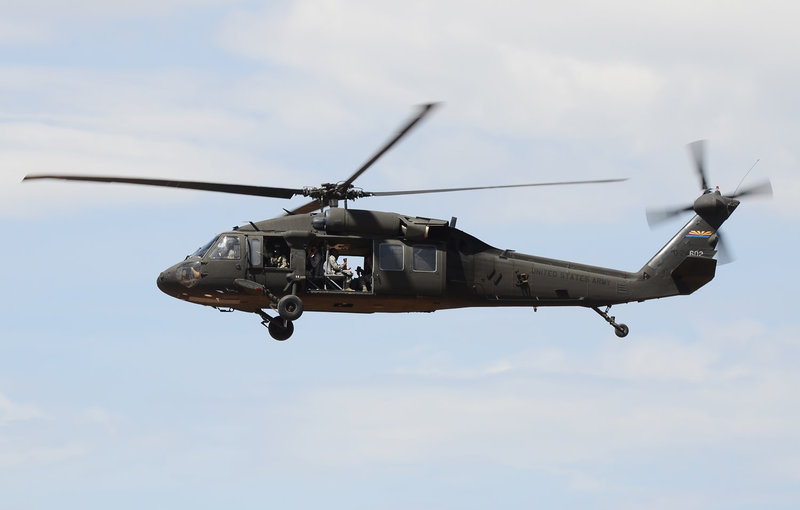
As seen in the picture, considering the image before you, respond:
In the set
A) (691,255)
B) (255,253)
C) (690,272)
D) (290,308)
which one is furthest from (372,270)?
(691,255)

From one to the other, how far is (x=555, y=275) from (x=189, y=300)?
36.5 ft

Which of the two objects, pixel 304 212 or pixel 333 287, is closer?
pixel 333 287

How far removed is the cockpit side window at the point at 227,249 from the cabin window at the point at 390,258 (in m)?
4.16

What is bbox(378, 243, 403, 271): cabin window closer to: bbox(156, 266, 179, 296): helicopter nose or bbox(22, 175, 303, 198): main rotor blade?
bbox(22, 175, 303, 198): main rotor blade

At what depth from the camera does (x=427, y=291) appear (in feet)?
109

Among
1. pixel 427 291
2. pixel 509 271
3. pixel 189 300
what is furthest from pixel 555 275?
pixel 189 300

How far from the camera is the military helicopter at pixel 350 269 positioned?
32.9 metres

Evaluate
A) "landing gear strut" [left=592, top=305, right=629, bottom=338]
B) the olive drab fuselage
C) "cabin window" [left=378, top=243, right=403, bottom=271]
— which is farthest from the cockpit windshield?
"landing gear strut" [left=592, top=305, right=629, bottom=338]

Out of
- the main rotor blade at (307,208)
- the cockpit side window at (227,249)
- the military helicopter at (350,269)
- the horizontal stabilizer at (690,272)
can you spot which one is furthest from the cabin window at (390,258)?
the horizontal stabilizer at (690,272)

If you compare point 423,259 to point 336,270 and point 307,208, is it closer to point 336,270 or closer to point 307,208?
point 336,270

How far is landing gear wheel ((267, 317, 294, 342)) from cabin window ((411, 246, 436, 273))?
4.37 meters

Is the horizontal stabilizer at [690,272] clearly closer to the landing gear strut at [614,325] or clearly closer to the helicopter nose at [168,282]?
the landing gear strut at [614,325]

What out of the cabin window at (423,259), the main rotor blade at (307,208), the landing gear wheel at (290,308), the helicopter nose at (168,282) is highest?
the main rotor blade at (307,208)

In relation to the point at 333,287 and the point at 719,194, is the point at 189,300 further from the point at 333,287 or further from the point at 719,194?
the point at 719,194
